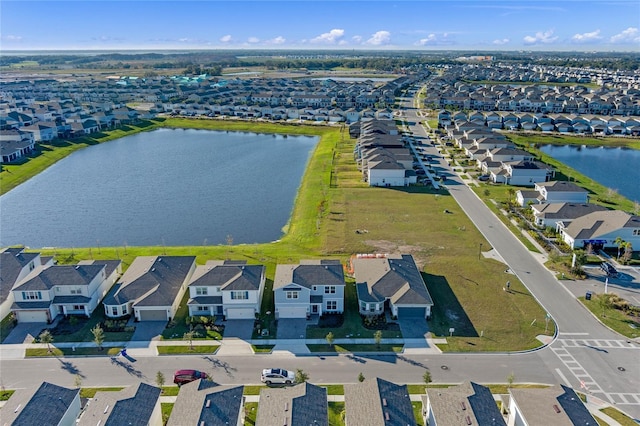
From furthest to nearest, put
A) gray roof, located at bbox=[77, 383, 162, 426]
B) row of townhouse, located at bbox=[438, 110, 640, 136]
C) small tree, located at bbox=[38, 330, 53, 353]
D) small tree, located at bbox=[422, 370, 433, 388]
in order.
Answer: row of townhouse, located at bbox=[438, 110, 640, 136]
small tree, located at bbox=[38, 330, 53, 353]
small tree, located at bbox=[422, 370, 433, 388]
gray roof, located at bbox=[77, 383, 162, 426]

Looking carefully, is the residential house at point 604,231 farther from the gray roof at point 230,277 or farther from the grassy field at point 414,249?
the gray roof at point 230,277

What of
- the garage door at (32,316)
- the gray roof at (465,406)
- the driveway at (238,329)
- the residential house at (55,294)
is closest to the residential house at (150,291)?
the residential house at (55,294)

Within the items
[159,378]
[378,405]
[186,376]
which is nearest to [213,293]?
[186,376]

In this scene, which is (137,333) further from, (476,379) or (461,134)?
(461,134)

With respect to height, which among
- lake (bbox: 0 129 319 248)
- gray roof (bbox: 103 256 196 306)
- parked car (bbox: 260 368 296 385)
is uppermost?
gray roof (bbox: 103 256 196 306)

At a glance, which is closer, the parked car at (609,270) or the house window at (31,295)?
the house window at (31,295)

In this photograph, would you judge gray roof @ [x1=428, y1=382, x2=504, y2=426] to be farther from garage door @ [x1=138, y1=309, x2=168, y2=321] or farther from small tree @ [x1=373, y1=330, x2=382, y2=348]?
garage door @ [x1=138, y1=309, x2=168, y2=321]

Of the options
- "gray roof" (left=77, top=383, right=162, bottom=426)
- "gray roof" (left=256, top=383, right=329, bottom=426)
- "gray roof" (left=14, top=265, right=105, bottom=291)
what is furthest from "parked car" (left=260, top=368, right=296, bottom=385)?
"gray roof" (left=14, top=265, right=105, bottom=291)
